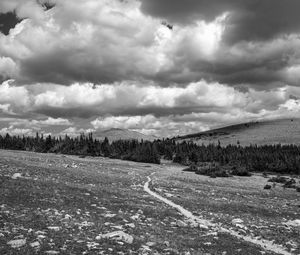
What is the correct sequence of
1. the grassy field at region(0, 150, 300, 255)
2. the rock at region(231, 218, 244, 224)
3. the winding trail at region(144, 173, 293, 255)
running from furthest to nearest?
the rock at region(231, 218, 244, 224)
the winding trail at region(144, 173, 293, 255)
the grassy field at region(0, 150, 300, 255)

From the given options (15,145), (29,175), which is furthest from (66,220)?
(15,145)

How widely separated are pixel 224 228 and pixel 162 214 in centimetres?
365

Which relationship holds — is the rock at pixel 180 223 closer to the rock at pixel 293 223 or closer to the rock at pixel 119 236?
the rock at pixel 119 236

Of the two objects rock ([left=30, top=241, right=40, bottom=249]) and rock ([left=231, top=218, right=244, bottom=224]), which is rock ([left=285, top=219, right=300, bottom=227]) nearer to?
rock ([left=231, top=218, right=244, bottom=224])

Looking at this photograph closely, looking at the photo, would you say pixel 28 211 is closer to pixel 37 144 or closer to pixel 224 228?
pixel 224 228

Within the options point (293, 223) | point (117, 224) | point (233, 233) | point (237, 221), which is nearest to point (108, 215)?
point (117, 224)

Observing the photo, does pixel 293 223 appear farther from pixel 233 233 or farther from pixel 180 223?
pixel 180 223

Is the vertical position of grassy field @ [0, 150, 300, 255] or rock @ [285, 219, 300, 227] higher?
grassy field @ [0, 150, 300, 255]

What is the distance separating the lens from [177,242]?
14938mm

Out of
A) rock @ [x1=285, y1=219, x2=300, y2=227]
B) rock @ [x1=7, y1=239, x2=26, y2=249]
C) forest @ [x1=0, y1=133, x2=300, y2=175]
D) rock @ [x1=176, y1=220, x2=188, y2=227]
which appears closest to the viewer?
rock @ [x1=7, y1=239, x2=26, y2=249]

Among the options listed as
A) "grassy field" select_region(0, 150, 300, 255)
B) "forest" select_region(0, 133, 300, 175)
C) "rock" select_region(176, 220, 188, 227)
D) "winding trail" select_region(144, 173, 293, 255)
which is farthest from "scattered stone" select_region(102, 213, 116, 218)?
"forest" select_region(0, 133, 300, 175)

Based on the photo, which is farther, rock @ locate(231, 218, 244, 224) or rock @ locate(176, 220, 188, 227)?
rock @ locate(231, 218, 244, 224)

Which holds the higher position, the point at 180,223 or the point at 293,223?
the point at 180,223

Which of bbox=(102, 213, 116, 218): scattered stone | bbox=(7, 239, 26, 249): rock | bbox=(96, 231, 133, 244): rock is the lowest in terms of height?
bbox=(96, 231, 133, 244): rock
